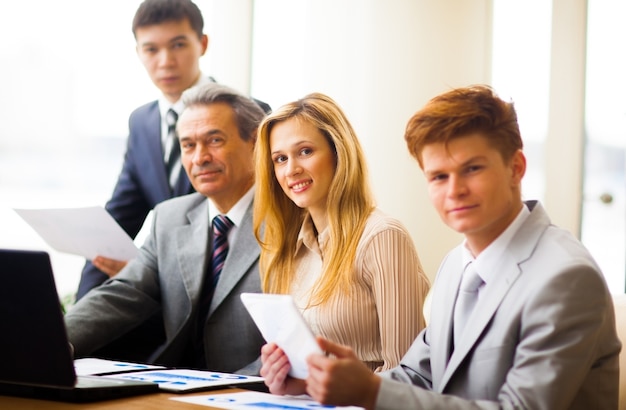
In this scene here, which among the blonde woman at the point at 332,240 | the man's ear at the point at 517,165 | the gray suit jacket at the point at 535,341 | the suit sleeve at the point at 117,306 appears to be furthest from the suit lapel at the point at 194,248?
the man's ear at the point at 517,165

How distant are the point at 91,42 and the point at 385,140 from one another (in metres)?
1.84

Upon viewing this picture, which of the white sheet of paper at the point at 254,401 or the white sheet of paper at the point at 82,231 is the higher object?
the white sheet of paper at the point at 82,231

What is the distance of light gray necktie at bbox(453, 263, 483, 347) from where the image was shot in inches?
73.7

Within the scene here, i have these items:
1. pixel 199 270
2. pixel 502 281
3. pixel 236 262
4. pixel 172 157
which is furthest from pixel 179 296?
pixel 502 281

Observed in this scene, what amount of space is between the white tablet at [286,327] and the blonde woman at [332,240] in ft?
1.90

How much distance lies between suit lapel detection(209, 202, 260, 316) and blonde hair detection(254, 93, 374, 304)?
9cm

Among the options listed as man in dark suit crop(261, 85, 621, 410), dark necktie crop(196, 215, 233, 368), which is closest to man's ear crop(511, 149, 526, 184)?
man in dark suit crop(261, 85, 621, 410)

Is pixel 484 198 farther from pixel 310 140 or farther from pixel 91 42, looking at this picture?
pixel 91 42

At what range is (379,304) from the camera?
7.94 ft

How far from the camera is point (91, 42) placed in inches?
199

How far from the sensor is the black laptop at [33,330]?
1.77 metres

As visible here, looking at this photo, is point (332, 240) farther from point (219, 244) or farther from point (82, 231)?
point (82, 231)

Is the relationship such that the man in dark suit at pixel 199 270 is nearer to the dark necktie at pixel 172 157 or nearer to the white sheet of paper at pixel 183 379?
the white sheet of paper at pixel 183 379

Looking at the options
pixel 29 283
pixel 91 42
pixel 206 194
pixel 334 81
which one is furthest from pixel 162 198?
pixel 29 283
